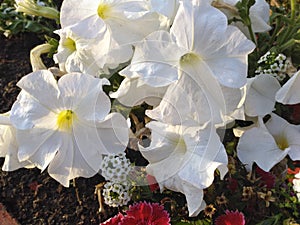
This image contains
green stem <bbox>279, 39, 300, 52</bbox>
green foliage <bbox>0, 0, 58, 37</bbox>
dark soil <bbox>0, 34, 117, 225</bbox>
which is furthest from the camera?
green foliage <bbox>0, 0, 58, 37</bbox>

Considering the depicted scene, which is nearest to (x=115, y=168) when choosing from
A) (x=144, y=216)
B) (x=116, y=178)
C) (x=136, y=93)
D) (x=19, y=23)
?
(x=116, y=178)

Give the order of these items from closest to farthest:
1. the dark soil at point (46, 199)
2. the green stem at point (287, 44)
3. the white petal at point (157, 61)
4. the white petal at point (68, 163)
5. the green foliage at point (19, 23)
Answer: the white petal at point (157, 61) < the white petal at point (68, 163) < the green stem at point (287, 44) < the dark soil at point (46, 199) < the green foliage at point (19, 23)

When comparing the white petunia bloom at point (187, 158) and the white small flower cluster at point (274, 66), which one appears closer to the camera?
the white petunia bloom at point (187, 158)

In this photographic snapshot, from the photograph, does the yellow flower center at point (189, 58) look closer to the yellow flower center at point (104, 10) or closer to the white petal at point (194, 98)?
the white petal at point (194, 98)

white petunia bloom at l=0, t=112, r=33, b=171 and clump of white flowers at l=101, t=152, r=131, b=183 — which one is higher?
white petunia bloom at l=0, t=112, r=33, b=171

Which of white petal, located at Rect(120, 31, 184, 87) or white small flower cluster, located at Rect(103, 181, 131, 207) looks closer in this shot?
white petal, located at Rect(120, 31, 184, 87)

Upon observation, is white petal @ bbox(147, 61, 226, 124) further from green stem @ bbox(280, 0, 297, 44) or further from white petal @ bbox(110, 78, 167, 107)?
green stem @ bbox(280, 0, 297, 44)

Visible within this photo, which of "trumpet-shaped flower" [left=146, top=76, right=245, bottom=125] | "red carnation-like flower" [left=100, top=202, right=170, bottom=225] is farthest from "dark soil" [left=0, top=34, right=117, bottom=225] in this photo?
"trumpet-shaped flower" [left=146, top=76, right=245, bottom=125]

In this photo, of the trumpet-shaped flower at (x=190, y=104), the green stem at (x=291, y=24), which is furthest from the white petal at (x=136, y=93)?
the green stem at (x=291, y=24)
